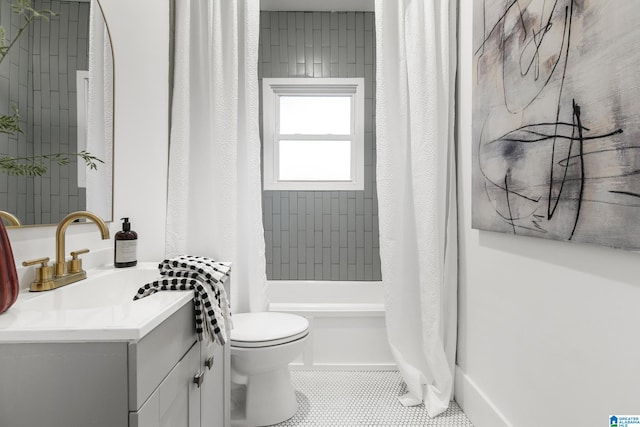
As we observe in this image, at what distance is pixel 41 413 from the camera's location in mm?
708

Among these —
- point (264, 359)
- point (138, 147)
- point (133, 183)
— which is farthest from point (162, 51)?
point (264, 359)

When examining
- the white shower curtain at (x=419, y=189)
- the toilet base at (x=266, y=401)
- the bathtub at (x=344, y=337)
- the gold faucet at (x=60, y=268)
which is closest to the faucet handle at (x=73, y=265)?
the gold faucet at (x=60, y=268)

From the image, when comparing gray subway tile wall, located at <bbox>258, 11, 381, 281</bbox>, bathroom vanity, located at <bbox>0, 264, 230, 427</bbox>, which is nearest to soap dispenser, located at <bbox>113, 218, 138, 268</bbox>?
bathroom vanity, located at <bbox>0, 264, 230, 427</bbox>

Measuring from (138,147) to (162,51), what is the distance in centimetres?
53

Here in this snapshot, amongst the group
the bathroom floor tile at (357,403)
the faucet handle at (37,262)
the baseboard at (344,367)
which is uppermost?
the faucet handle at (37,262)

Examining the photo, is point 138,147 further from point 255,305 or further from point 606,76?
point 606,76

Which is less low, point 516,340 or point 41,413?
point 41,413

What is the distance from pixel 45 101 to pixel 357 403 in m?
1.94

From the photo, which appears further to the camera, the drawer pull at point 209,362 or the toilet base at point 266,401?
the toilet base at point 266,401

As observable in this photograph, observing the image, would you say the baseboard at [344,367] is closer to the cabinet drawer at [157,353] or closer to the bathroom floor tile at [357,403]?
the bathroom floor tile at [357,403]

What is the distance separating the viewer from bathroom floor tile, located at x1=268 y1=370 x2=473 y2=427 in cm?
180

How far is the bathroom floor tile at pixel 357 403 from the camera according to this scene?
5.91 ft

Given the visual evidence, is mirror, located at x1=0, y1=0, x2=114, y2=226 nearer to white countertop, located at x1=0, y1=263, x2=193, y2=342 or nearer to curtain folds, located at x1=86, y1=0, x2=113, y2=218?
curtain folds, located at x1=86, y1=0, x2=113, y2=218

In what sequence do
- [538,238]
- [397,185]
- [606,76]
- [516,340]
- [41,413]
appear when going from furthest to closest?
1. [397,185]
2. [516,340]
3. [538,238]
4. [606,76]
5. [41,413]
